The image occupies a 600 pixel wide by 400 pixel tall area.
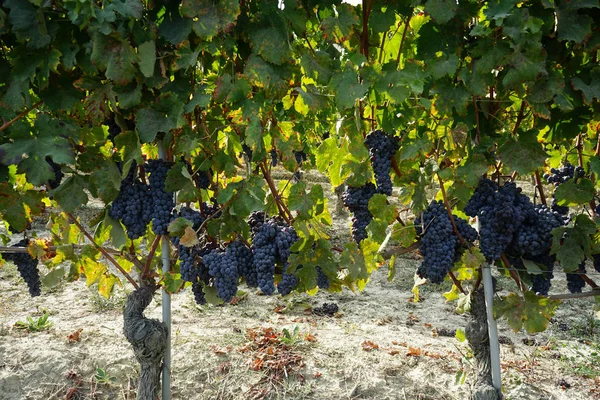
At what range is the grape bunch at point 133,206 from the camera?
2.31 m

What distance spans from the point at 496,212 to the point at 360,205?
54cm

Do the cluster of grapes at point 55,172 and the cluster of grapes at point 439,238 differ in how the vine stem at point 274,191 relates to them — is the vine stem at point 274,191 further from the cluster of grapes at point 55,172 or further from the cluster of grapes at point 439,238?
the cluster of grapes at point 55,172

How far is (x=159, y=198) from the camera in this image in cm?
230

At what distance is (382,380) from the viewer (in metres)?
3.81

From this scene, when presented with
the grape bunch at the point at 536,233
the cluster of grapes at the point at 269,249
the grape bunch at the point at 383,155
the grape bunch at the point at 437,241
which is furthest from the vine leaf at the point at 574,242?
the cluster of grapes at the point at 269,249

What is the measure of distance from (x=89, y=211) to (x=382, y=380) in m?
5.44

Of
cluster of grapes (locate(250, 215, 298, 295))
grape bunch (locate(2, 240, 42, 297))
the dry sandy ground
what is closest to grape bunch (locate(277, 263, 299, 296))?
cluster of grapes (locate(250, 215, 298, 295))

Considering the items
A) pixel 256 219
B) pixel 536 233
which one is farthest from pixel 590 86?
pixel 256 219

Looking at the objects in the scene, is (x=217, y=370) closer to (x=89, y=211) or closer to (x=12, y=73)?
(x=12, y=73)

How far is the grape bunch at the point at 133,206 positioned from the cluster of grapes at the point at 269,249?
47 cm

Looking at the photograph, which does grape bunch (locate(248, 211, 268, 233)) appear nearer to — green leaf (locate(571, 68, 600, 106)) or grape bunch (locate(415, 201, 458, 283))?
grape bunch (locate(415, 201, 458, 283))

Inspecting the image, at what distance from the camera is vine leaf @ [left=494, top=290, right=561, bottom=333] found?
7.68 feet

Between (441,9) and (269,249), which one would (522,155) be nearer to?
(441,9)

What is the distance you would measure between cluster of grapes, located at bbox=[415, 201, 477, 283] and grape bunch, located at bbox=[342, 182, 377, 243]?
230mm
